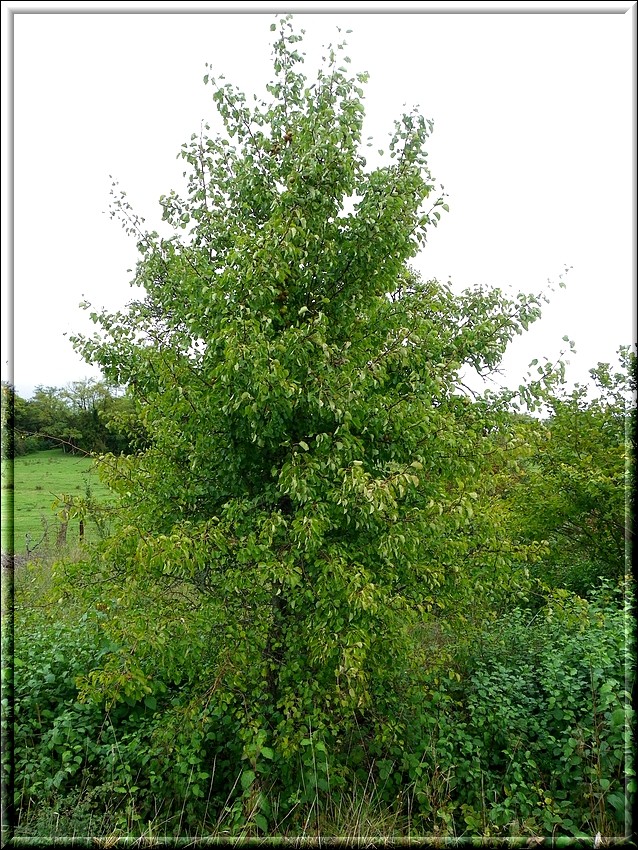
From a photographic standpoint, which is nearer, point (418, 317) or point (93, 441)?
point (418, 317)

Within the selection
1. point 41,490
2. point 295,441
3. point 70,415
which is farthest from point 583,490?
point 41,490

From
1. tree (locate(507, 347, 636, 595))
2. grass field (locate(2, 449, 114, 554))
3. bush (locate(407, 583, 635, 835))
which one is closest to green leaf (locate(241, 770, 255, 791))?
bush (locate(407, 583, 635, 835))

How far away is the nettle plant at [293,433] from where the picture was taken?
10.9 ft

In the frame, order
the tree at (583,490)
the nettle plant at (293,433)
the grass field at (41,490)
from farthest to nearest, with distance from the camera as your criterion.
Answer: the grass field at (41,490) → the tree at (583,490) → the nettle plant at (293,433)

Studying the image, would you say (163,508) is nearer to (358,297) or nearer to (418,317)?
(358,297)

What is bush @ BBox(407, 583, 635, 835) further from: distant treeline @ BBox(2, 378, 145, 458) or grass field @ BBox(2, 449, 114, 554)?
grass field @ BBox(2, 449, 114, 554)

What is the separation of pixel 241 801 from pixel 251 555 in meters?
1.68

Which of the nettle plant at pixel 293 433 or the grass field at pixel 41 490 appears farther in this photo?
the grass field at pixel 41 490

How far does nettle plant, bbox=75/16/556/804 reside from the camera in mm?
3312

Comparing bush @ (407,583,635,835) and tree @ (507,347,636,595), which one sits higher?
tree @ (507,347,636,595)

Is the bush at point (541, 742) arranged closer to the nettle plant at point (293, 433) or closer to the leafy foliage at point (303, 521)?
the leafy foliage at point (303, 521)

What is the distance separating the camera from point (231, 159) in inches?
161

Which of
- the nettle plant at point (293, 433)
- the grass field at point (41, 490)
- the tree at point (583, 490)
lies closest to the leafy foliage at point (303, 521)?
the nettle plant at point (293, 433)

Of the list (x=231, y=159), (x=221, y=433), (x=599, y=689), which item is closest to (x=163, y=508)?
A: (x=221, y=433)
